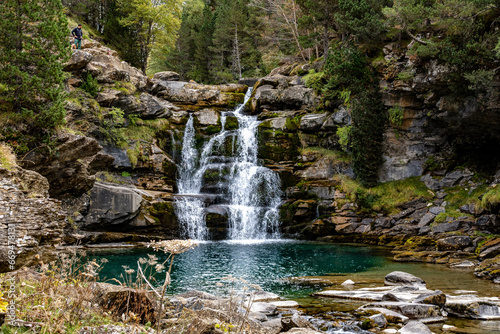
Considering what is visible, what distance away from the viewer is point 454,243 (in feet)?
50.6

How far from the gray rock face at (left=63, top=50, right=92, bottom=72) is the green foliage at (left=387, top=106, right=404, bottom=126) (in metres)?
20.8

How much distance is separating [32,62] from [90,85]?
32.9 feet

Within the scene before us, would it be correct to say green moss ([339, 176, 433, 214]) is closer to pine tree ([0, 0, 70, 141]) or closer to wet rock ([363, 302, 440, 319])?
wet rock ([363, 302, 440, 319])

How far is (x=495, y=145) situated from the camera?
19.4 meters

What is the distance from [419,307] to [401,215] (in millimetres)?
14379

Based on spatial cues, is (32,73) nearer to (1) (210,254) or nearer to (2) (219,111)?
(1) (210,254)

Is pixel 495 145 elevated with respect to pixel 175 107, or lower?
lower

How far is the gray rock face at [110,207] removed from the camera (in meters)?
18.5

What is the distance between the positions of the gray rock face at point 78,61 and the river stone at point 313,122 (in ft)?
52.0

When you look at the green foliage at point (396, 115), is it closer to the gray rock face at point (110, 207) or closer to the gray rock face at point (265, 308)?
the gray rock face at point (110, 207)

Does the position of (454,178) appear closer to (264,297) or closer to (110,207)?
(264,297)

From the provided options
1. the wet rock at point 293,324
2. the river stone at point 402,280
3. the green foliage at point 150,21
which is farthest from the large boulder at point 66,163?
the green foliage at point 150,21

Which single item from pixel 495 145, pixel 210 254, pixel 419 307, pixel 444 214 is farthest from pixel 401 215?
pixel 419 307

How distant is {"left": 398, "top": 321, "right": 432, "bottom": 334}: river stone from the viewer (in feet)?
19.0
